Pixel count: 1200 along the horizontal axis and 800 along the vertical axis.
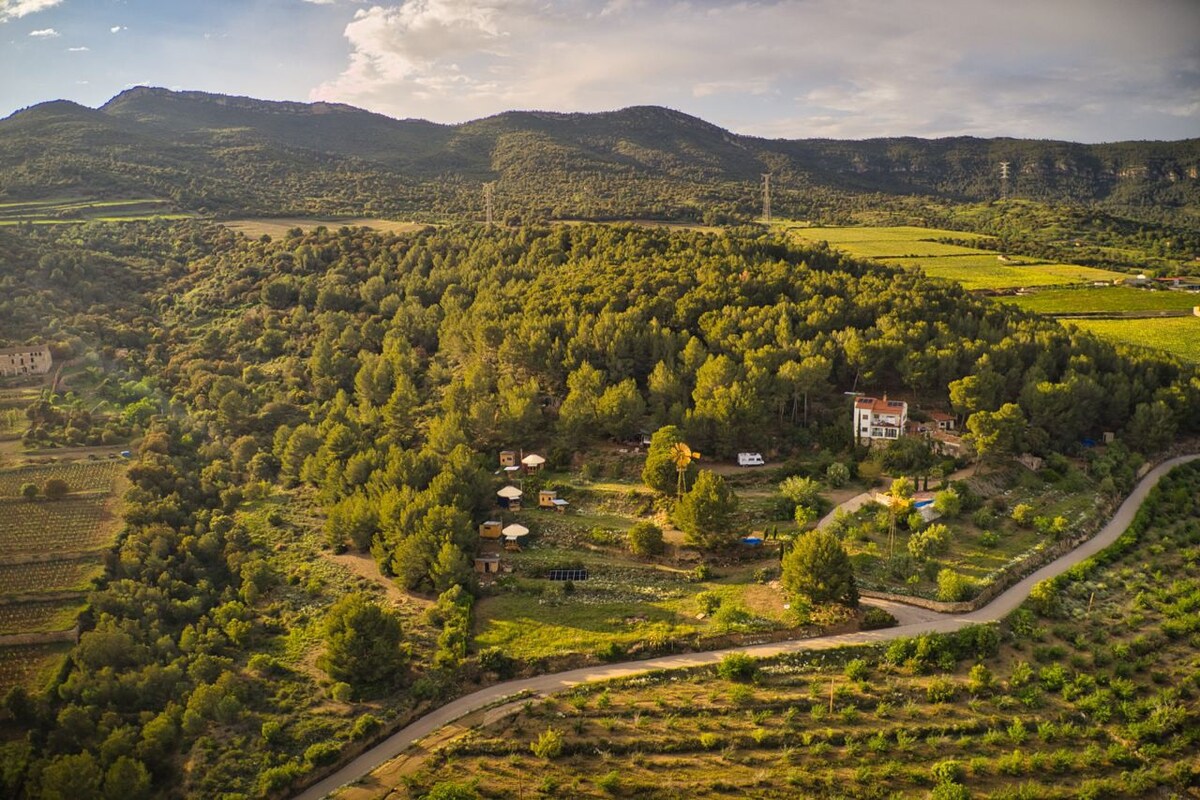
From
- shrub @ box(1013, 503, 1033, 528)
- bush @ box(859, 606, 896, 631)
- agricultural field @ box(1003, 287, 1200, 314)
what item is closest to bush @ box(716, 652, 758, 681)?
bush @ box(859, 606, 896, 631)

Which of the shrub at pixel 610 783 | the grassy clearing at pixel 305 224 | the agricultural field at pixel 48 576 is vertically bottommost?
the shrub at pixel 610 783

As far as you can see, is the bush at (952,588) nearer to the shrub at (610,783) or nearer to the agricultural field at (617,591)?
the agricultural field at (617,591)

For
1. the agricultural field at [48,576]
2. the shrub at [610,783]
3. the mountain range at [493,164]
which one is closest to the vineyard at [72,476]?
the agricultural field at [48,576]

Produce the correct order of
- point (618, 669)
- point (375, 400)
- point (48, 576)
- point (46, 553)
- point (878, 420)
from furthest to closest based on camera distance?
point (375, 400)
point (878, 420)
point (46, 553)
point (48, 576)
point (618, 669)

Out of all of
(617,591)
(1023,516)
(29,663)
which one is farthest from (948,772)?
(29,663)

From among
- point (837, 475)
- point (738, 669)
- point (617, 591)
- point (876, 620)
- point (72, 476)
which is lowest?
point (738, 669)

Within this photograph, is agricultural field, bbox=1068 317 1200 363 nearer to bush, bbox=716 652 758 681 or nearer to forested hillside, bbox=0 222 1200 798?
forested hillside, bbox=0 222 1200 798

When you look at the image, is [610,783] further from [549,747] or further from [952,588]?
[952,588]
